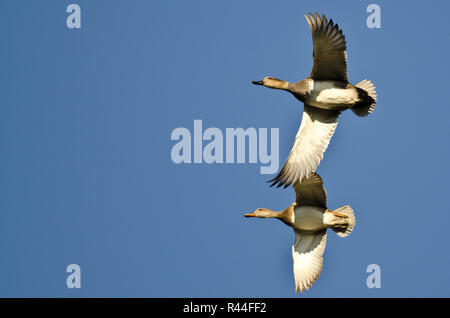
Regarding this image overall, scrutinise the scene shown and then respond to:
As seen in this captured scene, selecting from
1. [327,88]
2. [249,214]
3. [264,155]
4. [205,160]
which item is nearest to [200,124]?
[205,160]

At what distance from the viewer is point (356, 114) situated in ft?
37.5

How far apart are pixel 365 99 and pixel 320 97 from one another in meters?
0.68

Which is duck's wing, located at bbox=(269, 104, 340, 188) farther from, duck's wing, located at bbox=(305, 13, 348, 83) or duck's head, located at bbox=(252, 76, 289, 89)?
duck's wing, located at bbox=(305, 13, 348, 83)

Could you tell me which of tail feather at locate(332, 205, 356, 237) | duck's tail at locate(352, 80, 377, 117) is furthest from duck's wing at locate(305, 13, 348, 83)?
tail feather at locate(332, 205, 356, 237)

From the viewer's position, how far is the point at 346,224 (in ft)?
38.5

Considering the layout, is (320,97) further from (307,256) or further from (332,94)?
(307,256)

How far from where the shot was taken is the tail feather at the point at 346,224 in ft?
38.7

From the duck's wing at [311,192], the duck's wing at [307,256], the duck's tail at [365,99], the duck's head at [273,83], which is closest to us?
the duck's tail at [365,99]

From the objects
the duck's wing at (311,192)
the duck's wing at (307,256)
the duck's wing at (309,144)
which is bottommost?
the duck's wing at (307,256)

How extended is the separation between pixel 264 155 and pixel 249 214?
7.77ft

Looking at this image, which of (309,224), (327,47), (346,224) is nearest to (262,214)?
(309,224)

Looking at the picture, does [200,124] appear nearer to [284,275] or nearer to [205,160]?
[205,160]

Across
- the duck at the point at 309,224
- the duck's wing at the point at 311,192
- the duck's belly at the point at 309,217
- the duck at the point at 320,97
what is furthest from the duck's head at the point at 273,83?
the duck's belly at the point at 309,217

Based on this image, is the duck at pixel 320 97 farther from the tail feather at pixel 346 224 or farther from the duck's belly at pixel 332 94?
the tail feather at pixel 346 224
